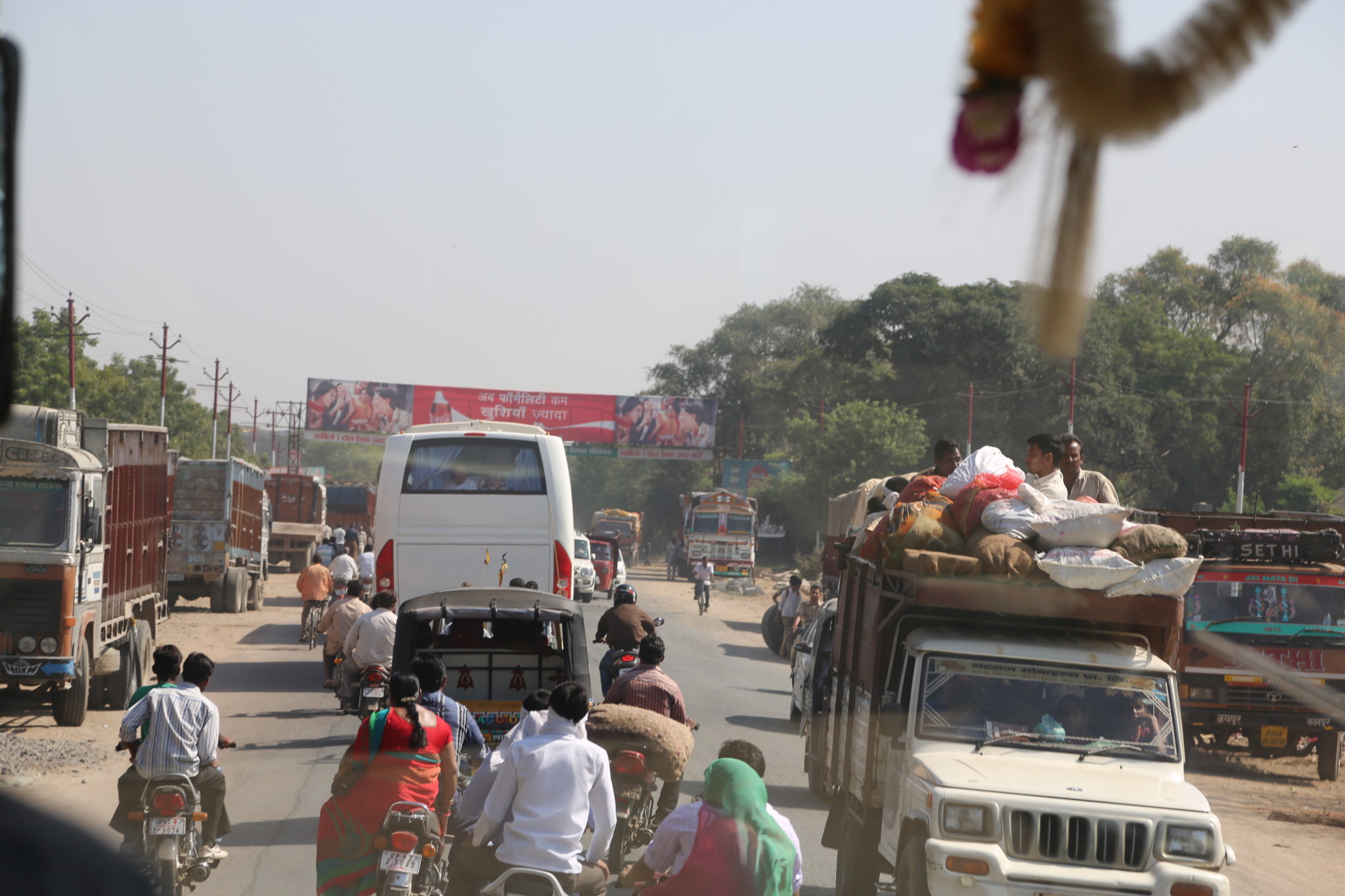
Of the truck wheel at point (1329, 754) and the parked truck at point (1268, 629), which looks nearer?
the parked truck at point (1268, 629)

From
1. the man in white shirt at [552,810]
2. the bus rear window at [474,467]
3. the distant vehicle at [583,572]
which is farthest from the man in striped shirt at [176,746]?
the distant vehicle at [583,572]

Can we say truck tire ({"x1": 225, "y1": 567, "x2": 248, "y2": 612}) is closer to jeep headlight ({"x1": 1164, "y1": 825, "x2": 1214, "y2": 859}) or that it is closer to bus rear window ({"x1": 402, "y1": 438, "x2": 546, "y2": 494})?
bus rear window ({"x1": 402, "y1": 438, "x2": 546, "y2": 494})

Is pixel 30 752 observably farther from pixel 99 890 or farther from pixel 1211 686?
pixel 1211 686

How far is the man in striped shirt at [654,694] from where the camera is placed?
28.0ft

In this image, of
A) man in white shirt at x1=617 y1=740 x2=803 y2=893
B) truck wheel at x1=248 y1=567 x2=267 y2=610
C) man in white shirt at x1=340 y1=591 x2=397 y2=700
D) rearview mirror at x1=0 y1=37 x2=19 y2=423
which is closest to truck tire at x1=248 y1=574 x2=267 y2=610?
truck wheel at x1=248 y1=567 x2=267 y2=610

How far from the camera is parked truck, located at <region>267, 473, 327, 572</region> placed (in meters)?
42.8

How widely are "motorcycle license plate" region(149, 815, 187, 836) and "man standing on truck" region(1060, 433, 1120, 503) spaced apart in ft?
19.2

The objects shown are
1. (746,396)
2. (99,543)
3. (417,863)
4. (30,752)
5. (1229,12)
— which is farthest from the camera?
(746,396)

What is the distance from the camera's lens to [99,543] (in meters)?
13.2

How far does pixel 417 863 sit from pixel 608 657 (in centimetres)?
585

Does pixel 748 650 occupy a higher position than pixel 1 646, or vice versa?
pixel 1 646

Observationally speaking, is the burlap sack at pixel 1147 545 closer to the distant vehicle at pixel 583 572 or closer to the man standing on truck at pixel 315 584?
the man standing on truck at pixel 315 584

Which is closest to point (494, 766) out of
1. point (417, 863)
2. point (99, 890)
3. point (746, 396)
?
point (417, 863)

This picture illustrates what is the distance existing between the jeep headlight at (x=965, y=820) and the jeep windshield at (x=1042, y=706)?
2.24 ft
